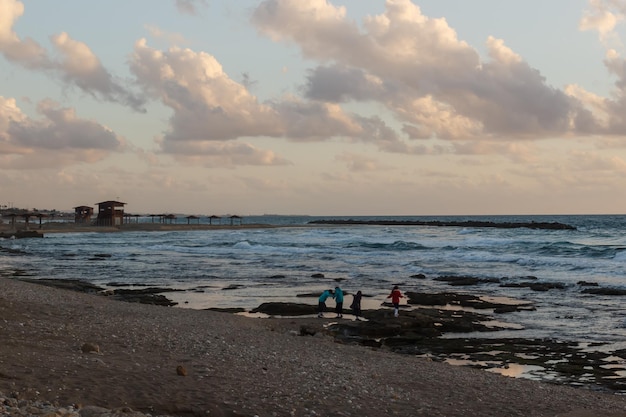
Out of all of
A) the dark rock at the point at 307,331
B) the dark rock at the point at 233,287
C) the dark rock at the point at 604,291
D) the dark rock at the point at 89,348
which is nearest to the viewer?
the dark rock at the point at 89,348

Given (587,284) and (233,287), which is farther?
(587,284)

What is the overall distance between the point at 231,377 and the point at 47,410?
368 cm

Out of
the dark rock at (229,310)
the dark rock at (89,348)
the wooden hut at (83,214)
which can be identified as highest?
the wooden hut at (83,214)

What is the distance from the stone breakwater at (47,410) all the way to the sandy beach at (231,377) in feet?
0.83

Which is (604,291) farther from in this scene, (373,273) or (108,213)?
(108,213)

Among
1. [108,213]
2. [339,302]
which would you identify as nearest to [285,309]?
[339,302]

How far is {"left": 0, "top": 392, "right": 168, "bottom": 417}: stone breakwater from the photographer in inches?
306

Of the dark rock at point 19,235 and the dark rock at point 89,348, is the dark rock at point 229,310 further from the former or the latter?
the dark rock at point 19,235

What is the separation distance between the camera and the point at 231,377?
11352 millimetres

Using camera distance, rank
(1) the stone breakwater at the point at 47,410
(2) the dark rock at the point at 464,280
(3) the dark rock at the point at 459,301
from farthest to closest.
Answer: (2) the dark rock at the point at 464,280 < (3) the dark rock at the point at 459,301 < (1) the stone breakwater at the point at 47,410

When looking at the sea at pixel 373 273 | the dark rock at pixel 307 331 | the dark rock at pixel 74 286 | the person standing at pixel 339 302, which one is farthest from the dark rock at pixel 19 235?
the dark rock at pixel 307 331

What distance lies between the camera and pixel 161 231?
4547 inches

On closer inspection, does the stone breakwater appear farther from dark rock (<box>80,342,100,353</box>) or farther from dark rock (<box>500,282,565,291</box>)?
dark rock (<box>500,282,565,291</box>)

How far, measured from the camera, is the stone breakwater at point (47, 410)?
7.77 metres
